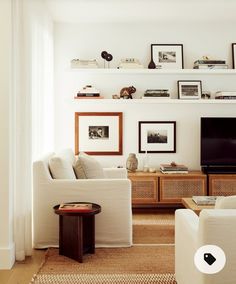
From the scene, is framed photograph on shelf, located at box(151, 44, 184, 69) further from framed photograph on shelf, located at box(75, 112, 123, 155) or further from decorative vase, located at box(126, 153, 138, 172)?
decorative vase, located at box(126, 153, 138, 172)

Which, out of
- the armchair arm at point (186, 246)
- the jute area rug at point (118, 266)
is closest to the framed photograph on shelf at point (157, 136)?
the jute area rug at point (118, 266)

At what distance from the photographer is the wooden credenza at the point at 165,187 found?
5707mm

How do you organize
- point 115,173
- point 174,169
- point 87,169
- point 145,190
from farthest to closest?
point 174,169 < point 145,190 < point 115,173 < point 87,169

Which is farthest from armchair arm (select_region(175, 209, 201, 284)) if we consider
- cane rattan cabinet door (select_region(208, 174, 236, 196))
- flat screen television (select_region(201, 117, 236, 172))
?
flat screen television (select_region(201, 117, 236, 172))

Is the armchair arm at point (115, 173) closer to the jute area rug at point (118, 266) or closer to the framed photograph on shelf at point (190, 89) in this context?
the jute area rug at point (118, 266)

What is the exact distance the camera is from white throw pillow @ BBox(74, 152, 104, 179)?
4.42m

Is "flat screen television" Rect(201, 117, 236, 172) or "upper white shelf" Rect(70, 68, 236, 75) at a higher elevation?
"upper white shelf" Rect(70, 68, 236, 75)

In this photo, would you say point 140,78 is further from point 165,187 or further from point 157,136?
point 165,187

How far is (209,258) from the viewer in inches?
90.4

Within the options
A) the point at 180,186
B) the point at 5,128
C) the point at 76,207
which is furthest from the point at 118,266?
the point at 180,186

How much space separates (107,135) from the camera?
6.14 metres

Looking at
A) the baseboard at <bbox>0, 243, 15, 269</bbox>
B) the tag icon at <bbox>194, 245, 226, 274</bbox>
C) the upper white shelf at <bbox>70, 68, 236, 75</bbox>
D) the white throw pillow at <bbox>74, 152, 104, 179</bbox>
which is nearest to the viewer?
the tag icon at <bbox>194, 245, 226, 274</bbox>

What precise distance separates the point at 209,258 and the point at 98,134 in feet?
13.1

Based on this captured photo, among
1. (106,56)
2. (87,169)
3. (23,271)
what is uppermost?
(106,56)
